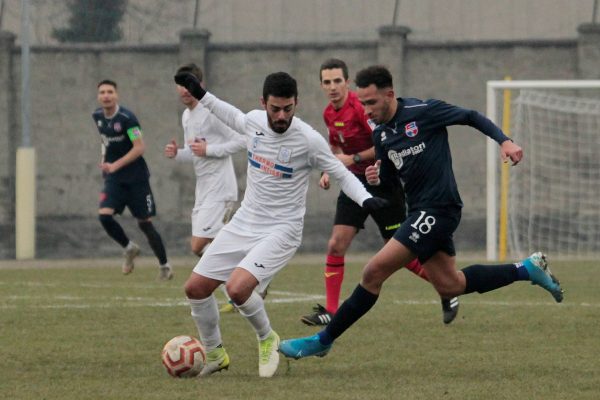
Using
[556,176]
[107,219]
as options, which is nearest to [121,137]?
[107,219]

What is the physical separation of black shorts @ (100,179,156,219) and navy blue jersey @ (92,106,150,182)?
0.08 meters

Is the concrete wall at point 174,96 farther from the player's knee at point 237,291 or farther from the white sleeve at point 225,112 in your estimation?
the player's knee at point 237,291

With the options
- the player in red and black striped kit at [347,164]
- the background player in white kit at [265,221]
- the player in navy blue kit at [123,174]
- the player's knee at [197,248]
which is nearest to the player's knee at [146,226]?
the player in navy blue kit at [123,174]

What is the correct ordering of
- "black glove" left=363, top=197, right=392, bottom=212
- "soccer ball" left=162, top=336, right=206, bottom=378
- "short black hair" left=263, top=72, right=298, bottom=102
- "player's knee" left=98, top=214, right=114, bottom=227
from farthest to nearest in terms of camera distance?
"player's knee" left=98, top=214, right=114, bottom=227 < "short black hair" left=263, top=72, right=298, bottom=102 < "soccer ball" left=162, top=336, right=206, bottom=378 < "black glove" left=363, top=197, right=392, bottom=212

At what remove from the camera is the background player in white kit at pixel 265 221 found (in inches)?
292

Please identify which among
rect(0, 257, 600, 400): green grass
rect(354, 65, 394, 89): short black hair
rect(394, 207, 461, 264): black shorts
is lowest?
rect(0, 257, 600, 400): green grass

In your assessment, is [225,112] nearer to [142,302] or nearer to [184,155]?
[184,155]

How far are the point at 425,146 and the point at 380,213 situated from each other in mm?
2613

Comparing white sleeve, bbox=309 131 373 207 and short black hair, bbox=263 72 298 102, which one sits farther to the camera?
white sleeve, bbox=309 131 373 207

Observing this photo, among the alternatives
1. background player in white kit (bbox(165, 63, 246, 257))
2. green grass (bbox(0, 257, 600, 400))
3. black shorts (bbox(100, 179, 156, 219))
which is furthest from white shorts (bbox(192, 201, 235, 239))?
black shorts (bbox(100, 179, 156, 219))

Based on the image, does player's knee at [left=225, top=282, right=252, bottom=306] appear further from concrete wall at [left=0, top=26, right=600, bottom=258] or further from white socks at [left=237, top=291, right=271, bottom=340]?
concrete wall at [left=0, top=26, right=600, bottom=258]

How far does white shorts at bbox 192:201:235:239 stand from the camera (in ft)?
40.1

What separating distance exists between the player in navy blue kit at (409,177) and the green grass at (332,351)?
1.22 feet

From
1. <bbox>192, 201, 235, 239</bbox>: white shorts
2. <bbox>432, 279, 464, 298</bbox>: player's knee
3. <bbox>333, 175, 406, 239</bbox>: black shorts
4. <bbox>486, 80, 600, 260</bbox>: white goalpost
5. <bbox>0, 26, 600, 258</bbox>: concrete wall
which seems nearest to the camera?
<bbox>432, 279, 464, 298</bbox>: player's knee
